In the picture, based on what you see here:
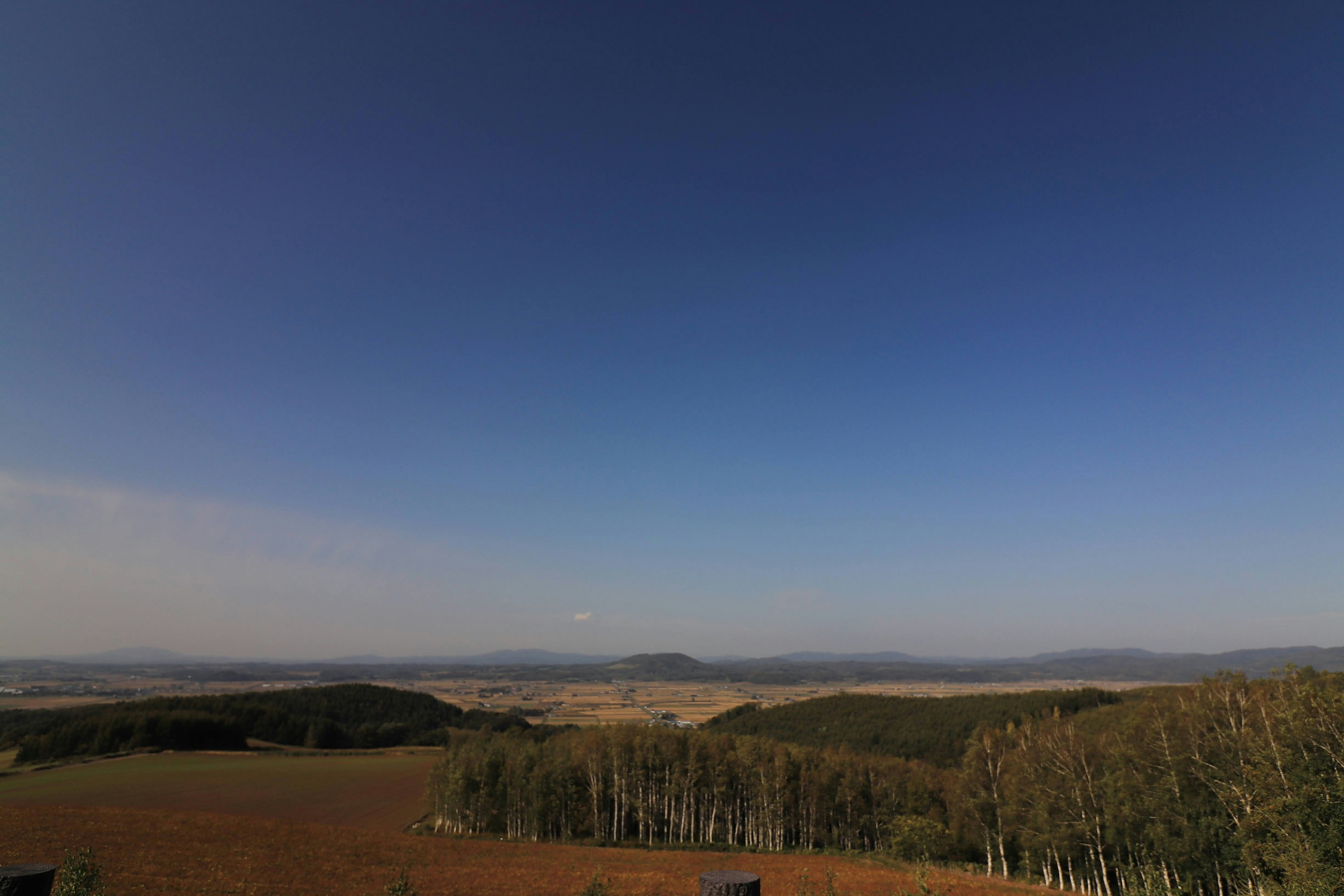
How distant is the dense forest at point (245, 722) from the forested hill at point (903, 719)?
65.8 m

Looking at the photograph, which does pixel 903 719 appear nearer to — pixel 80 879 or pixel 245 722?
pixel 245 722

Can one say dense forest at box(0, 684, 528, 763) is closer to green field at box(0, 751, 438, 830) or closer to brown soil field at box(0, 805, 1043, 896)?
green field at box(0, 751, 438, 830)

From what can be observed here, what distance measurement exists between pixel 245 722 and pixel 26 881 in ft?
460

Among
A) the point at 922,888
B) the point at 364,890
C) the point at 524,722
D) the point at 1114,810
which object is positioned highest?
the point at 922,888

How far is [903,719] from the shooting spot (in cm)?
13562

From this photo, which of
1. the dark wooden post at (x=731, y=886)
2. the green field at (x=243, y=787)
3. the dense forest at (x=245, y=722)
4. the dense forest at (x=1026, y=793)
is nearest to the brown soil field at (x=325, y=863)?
the dense forest at (x=1026, y=793)

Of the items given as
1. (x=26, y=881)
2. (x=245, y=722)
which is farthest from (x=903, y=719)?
(x=26, y=881)

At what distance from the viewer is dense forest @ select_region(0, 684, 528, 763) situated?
89125 mm

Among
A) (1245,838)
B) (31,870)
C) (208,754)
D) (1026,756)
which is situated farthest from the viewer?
(208,754)

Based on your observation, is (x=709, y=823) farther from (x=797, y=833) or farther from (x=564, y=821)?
(x=564, y=821)

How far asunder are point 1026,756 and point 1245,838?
23061 mm

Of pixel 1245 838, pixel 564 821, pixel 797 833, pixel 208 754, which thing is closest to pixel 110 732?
pixel 208 754

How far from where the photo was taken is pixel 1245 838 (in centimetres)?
3684

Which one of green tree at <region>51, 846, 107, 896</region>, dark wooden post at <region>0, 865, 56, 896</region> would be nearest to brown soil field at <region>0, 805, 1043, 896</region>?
green tree at <region>51, 846, 107, 896</region>
